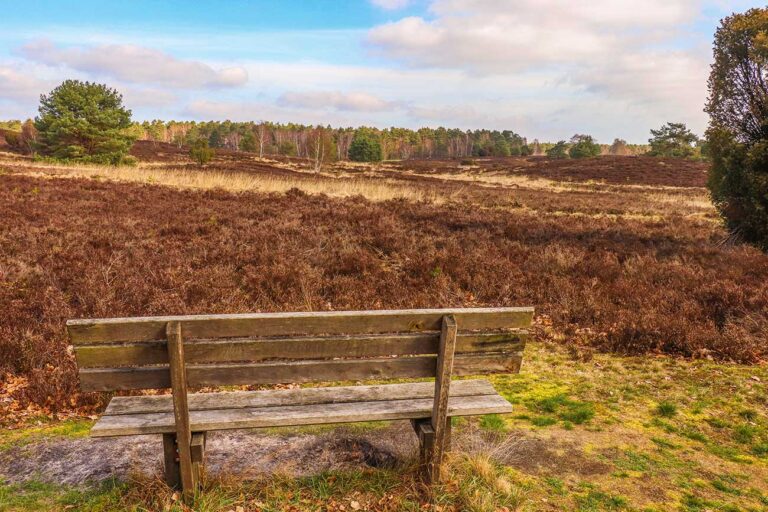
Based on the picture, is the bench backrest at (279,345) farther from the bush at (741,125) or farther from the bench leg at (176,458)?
the bush at (741,125)

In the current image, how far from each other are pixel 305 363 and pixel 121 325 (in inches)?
39.3

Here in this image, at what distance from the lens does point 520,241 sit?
41.5 ft

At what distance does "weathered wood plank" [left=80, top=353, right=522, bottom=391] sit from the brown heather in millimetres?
2407

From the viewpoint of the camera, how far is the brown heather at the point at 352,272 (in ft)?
20.9

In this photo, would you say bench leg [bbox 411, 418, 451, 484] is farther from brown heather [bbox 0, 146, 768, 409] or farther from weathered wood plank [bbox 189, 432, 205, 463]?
brown heather [bbox 0, 146, 768, 409]

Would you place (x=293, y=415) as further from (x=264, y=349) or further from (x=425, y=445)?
(x=425, y=445)

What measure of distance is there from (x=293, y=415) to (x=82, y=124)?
132 feet

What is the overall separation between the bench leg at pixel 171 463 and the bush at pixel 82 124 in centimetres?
3850

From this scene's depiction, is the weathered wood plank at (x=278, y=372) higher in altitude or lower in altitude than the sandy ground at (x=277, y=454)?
higher

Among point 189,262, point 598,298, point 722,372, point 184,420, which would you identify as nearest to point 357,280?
point 189,262

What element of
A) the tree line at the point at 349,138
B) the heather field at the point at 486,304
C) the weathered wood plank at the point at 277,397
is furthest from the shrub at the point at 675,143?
the weathered wood plank at the point at 277,397

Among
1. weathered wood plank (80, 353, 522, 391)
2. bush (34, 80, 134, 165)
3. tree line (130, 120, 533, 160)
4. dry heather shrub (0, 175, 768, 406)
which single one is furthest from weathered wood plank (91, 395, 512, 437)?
tree line (130, 120, 533, 160)

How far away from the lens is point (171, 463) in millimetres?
2973

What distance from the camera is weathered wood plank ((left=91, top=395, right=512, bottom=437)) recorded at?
111 inches
